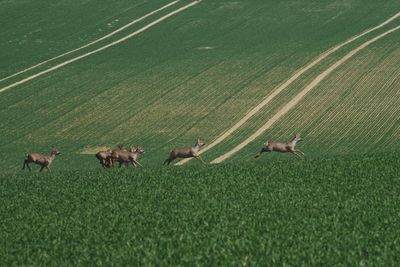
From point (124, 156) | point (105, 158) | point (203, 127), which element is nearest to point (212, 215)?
point (105, 158)

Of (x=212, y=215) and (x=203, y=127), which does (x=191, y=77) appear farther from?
(x=212, y=215)

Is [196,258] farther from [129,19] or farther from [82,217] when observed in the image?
[129,19]

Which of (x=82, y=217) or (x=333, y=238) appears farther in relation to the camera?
(x=82, y=217)

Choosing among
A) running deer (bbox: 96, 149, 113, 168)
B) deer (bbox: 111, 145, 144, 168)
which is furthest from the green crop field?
deer (bbox: 111, 145, 144, 168)

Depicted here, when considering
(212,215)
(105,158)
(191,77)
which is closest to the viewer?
(212,215)

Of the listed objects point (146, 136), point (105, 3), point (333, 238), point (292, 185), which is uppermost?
point (333, 238)

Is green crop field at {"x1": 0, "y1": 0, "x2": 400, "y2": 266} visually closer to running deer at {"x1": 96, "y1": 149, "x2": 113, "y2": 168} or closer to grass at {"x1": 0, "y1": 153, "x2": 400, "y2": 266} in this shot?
grass at {"x1": 0, "y1": 153, "x2": 400, "y2": 266}

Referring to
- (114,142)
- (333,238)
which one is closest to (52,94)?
(114,142)
